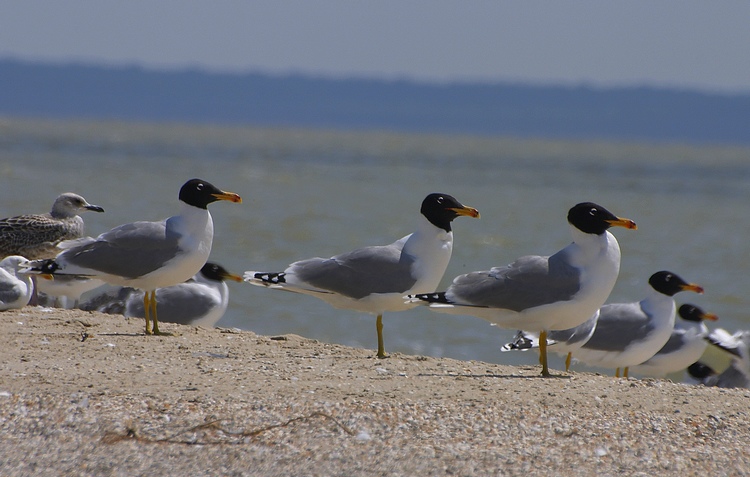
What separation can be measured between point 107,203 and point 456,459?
2421 cm

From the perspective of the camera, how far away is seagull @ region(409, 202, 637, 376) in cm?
682

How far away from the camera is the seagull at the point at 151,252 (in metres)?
7.80

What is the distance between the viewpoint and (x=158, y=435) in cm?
509

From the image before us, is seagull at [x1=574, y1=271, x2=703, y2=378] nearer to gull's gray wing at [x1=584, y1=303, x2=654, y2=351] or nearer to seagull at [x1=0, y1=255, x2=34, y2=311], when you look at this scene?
gull's gray wing at [x1=584, y1=303, x2=654, y2=351]

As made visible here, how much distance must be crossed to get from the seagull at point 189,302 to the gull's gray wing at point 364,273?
2.21 meters

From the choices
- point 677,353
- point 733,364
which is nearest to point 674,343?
point 677,353

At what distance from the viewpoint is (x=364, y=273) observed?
7516mm

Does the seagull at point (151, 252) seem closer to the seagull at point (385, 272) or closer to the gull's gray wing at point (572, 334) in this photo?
the seagull at point (385, 272)

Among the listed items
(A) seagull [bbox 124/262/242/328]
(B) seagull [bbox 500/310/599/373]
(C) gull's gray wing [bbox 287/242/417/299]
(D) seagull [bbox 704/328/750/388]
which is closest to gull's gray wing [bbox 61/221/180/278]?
(C) gull's gray wing [bbox 287/242/417/299]

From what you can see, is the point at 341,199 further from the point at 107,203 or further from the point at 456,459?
the point at 456,459

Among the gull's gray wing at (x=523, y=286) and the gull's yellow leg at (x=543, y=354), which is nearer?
the gull's gray wing at (x=523, y=286)

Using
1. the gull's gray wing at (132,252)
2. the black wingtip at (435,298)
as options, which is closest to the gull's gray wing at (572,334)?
the black wingtip at (435,298)

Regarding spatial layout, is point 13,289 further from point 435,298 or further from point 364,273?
point 435,298

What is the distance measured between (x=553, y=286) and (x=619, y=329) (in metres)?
2.48
